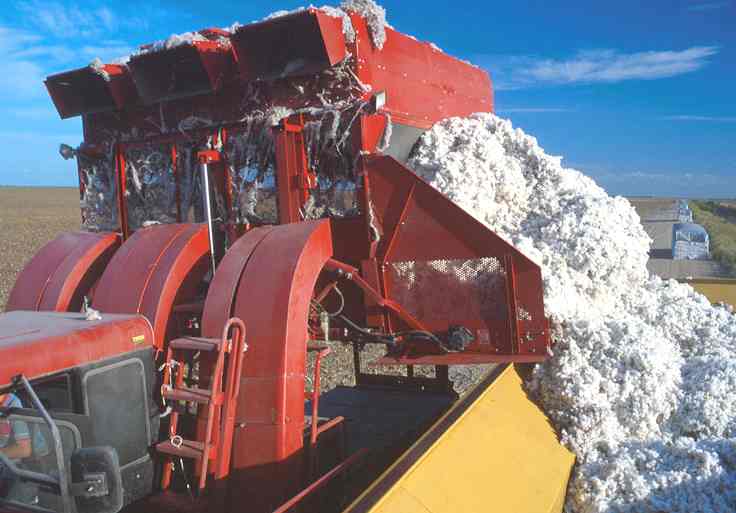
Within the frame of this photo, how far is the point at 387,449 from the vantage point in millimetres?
4082

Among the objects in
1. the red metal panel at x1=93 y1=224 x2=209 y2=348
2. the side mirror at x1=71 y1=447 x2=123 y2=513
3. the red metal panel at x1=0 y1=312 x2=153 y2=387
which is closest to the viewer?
the side mirror at x1=71 y1=447 x2=123 y2=513

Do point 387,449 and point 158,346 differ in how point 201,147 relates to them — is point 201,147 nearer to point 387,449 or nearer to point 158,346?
point 158,346

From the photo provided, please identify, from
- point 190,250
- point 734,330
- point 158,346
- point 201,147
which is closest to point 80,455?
point 158,346

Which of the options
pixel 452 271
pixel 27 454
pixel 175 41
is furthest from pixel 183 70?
pixel 27 454

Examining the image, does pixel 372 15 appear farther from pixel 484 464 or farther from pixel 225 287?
pixel 484 464

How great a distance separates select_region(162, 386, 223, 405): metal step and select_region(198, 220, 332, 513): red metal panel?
0.18 m

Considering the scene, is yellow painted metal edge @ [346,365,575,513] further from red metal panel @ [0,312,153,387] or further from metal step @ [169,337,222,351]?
red metal panel @ [0,312,153,387]

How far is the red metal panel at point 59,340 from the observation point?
2457 mm

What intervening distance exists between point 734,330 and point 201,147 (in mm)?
4081

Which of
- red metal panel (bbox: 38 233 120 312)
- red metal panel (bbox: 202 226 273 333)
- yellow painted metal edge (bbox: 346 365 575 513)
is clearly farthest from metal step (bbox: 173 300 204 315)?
yellow painted metal edge (bbox: 346 365 575 513)

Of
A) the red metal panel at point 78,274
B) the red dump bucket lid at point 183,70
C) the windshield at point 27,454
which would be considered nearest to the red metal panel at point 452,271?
the red dump bucket lid at point 183,70

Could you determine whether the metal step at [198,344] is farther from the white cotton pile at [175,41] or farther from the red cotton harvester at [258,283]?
the white cotton pile at [175,41]

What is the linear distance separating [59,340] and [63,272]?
1.78 metres

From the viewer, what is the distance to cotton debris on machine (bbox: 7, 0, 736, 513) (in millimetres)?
3506
